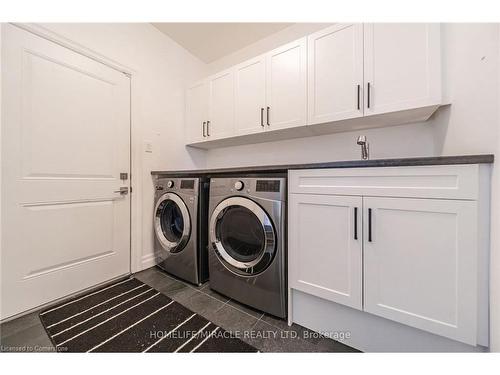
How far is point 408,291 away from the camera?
84 centimetres

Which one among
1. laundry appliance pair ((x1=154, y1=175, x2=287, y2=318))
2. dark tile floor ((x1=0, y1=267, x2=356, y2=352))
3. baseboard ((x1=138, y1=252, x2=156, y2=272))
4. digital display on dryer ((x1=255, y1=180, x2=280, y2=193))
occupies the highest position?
digital display on dryer ((x1=255, y1=180, x2=280, y2=193))

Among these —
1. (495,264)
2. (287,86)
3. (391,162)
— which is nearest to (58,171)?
(287,86)

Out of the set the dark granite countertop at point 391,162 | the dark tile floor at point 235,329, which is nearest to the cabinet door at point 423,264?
the dark granite countertop at point 391,162

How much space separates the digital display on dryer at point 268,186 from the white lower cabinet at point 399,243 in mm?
107

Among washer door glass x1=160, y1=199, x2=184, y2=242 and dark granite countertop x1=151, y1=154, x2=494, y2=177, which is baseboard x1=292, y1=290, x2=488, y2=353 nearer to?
dark granite countertop x1=151, y1=154, x2=494, y2=177

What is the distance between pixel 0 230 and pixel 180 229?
1067 mm

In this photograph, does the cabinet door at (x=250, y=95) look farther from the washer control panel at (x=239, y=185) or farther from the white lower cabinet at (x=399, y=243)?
the white lower cabinet at (x=399, y=243)

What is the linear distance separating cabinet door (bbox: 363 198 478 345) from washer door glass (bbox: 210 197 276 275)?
53 centimetres

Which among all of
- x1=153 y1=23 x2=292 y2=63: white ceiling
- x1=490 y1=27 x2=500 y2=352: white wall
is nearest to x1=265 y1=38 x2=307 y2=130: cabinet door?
x1=153 y1=23 x2=292 y2=63: white ceiling

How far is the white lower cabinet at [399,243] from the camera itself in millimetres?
733

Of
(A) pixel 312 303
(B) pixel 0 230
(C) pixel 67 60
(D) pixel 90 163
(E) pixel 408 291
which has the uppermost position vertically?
(C) pixel 67 60

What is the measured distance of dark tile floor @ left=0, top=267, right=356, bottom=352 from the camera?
99cm

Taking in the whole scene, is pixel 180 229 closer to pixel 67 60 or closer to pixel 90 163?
pixel 90 163
